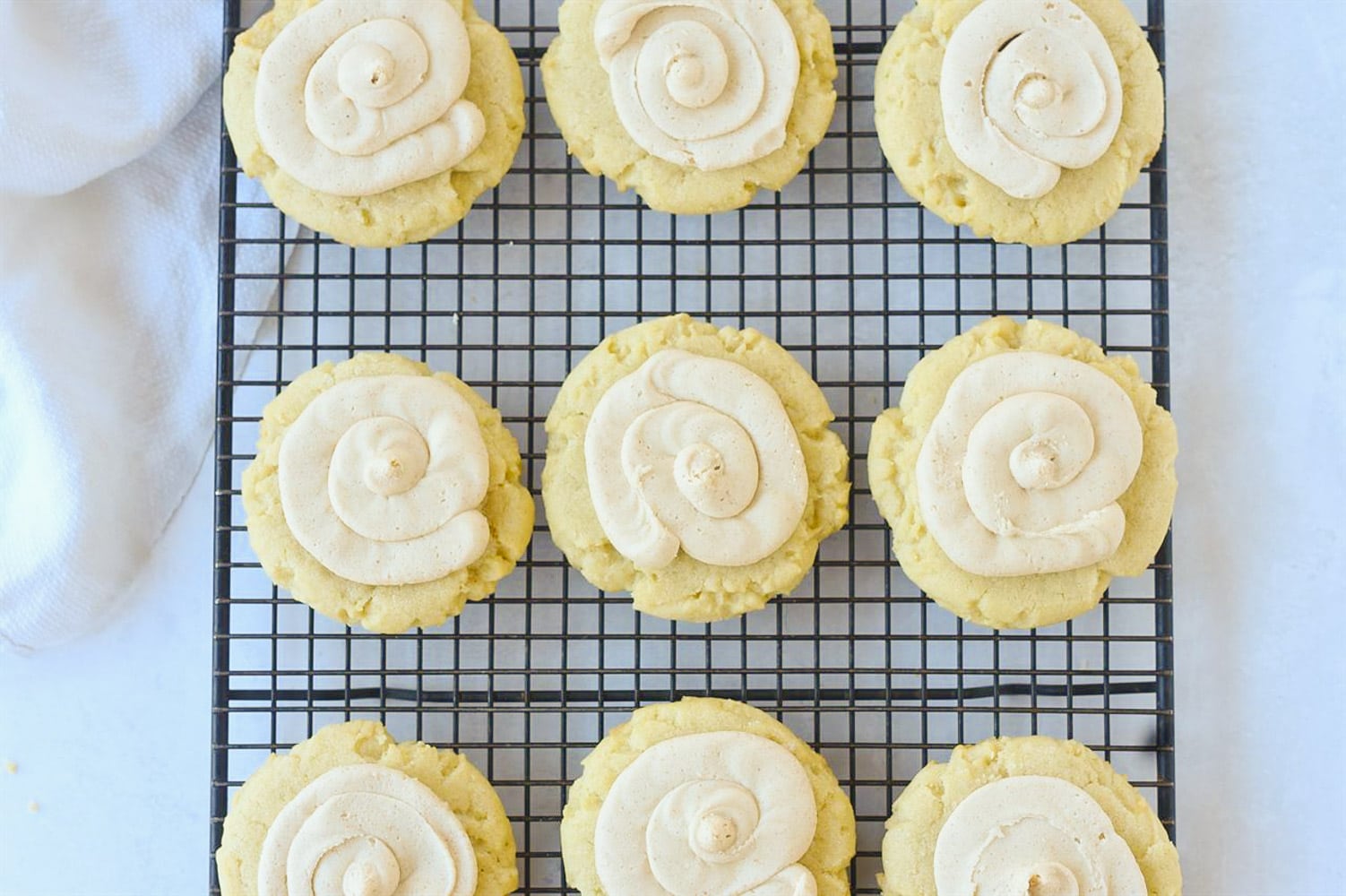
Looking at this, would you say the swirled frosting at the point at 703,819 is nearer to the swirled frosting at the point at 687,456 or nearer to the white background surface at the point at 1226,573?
the swirled frosting at the point at 687,456

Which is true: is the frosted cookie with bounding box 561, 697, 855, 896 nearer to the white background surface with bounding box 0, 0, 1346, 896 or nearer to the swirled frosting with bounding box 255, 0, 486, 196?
the white background surface with bounding box 0, 0, 1346, 896

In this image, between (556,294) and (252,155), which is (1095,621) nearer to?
(556,294)

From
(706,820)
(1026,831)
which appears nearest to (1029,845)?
(1026,831)

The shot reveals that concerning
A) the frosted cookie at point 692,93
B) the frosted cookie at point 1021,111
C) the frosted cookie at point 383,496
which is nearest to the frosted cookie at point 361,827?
the frosted cookie at point 383,496

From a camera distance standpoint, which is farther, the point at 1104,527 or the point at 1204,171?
the point at 1204,171

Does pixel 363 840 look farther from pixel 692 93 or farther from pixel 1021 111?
pixel 1021 111

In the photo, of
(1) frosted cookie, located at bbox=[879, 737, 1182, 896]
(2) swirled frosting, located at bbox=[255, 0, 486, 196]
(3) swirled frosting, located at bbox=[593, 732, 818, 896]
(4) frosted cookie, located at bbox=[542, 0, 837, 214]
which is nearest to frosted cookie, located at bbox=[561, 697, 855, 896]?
(3) swirled frosting, located at bbox=[593, 732, 818, 896]

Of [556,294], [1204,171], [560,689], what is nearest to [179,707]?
[560,689]
